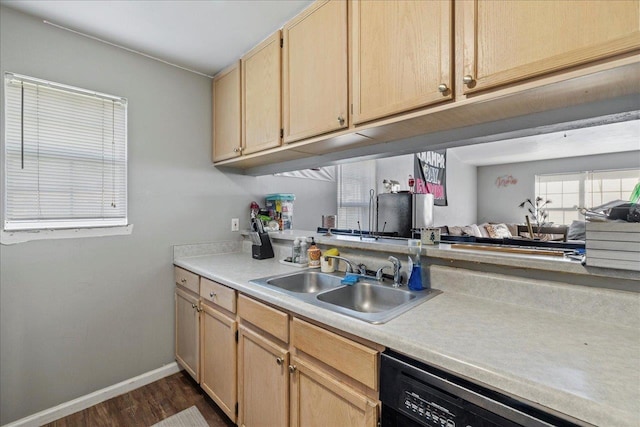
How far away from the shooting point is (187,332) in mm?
2070

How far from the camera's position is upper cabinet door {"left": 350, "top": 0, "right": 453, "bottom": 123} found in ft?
3.54

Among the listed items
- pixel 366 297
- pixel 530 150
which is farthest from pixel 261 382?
pixel 530 150

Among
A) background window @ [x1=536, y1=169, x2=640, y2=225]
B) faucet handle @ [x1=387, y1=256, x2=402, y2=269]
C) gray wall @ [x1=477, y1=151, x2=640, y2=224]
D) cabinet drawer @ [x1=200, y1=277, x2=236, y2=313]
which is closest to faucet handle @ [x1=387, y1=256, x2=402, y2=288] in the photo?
faucet handle @ [x1=387, y1=256, x2=402, y2=269]

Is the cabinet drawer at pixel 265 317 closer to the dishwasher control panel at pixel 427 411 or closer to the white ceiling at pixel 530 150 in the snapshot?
the dishwasher control panel at pixel 427 411

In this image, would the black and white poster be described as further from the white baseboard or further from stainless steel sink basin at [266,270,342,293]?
the white baseboard

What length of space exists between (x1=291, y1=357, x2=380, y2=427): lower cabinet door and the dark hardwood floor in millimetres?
822

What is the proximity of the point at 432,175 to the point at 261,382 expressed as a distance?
298 cm

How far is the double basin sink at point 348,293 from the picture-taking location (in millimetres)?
1198

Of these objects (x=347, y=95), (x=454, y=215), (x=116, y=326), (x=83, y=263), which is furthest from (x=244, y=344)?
(x=454, y=215)

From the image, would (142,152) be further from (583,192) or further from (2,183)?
(583,192)

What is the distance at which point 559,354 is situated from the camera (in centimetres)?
77

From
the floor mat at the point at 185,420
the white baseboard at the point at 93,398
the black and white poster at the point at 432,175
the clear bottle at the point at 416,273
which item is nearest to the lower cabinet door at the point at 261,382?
the floor mat at the point at 185,420

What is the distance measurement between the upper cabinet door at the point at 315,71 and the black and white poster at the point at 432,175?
1869 millimetres

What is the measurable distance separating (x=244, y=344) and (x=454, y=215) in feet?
11.6
